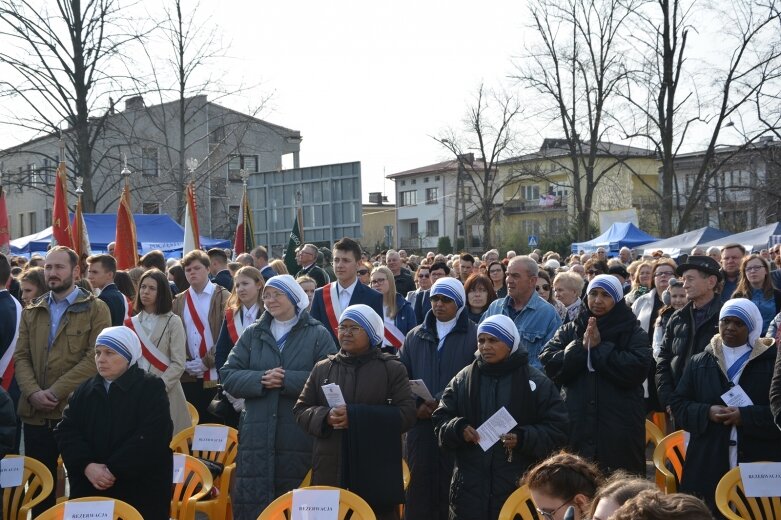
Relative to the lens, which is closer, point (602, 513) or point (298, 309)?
point (602, 513)

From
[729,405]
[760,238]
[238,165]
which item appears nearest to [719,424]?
[729,405]

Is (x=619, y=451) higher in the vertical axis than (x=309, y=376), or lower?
lower

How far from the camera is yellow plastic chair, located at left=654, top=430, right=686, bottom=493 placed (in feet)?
21.1

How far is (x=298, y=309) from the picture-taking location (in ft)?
21.3

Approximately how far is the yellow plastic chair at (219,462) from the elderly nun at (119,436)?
32.8 inches

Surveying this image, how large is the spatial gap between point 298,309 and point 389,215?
261 feet

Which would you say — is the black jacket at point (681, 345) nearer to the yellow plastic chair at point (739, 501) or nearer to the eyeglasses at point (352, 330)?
the yellow plastic chair at point (739, 501)

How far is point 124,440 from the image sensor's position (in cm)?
545

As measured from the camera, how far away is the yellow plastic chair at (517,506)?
4.91 metres

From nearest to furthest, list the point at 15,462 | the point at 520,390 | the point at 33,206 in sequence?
1. the point at 520,390
2. the point at 15,462
3. the point at 33,206

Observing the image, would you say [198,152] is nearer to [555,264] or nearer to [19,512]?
[555,264]

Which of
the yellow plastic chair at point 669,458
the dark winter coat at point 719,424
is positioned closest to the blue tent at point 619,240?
the yellow plastic chair at point 669,458

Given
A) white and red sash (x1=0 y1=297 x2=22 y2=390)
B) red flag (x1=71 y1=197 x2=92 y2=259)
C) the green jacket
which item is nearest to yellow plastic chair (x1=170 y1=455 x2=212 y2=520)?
the green jacket

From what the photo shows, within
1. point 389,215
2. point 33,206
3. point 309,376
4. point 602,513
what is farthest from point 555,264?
point 389,215
